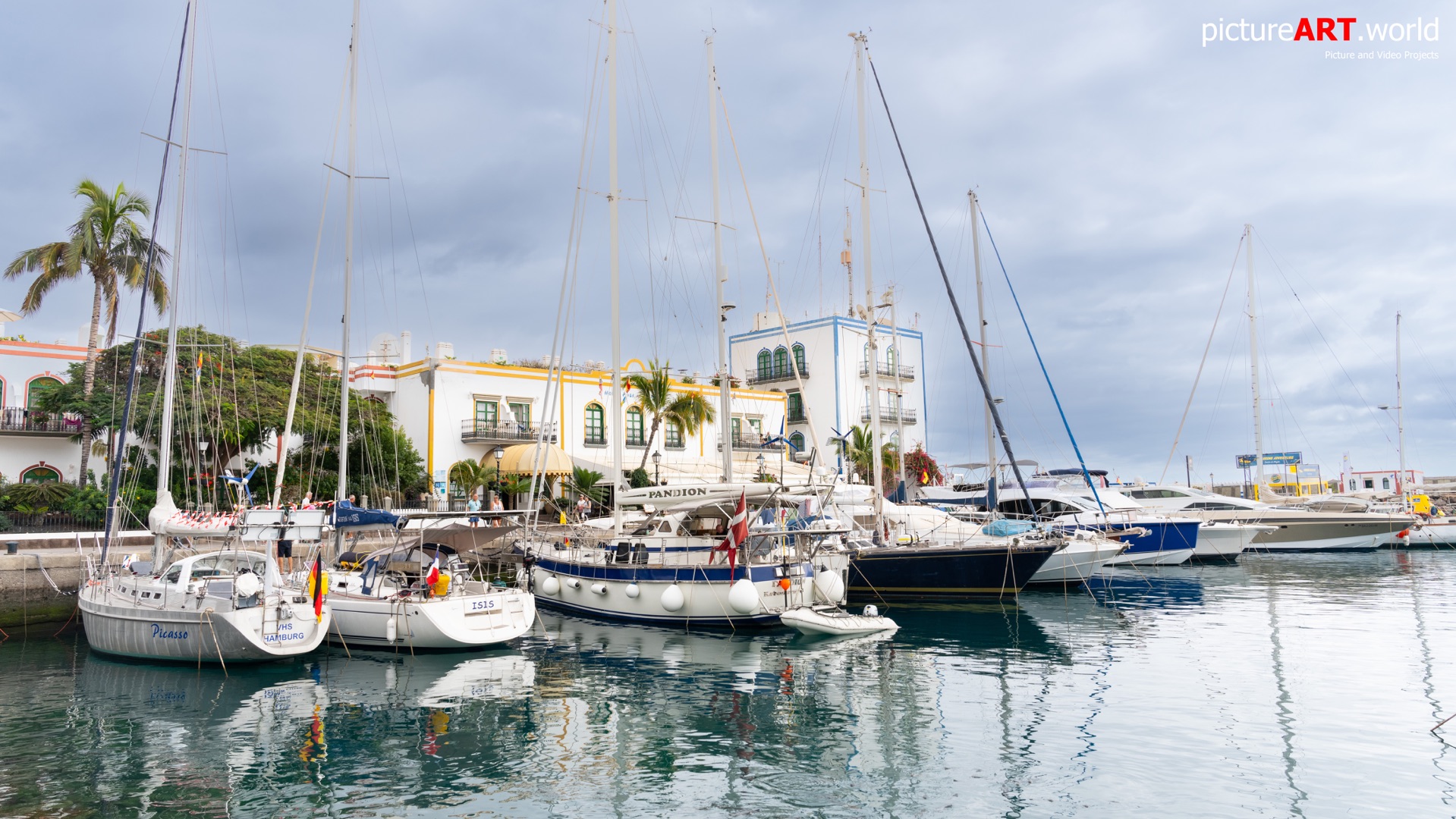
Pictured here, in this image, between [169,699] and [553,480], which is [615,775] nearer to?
[169,699]

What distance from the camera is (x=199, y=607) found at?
56.1ft

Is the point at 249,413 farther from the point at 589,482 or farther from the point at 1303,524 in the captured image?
the point at 1303,524

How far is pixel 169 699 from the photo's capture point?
14.9 m

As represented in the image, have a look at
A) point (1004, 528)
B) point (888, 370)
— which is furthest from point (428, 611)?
point (888, 370)

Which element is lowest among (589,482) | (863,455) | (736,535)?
(736,535)

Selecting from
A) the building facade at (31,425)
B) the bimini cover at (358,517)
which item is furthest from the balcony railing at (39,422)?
the bimini cover at (358,517)

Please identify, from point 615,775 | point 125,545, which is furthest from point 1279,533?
point 125,545

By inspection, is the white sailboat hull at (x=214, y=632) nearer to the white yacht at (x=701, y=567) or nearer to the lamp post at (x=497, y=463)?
the white yacht at (x=701, y=567)

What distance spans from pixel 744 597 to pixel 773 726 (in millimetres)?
7510

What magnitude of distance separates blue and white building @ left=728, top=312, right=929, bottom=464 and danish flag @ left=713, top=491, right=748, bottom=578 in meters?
31.5

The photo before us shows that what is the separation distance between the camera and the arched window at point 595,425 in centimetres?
4409

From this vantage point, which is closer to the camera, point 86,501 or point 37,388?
point 86,501

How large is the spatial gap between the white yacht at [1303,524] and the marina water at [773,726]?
20353mm

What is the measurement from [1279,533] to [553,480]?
3329 centimetres
